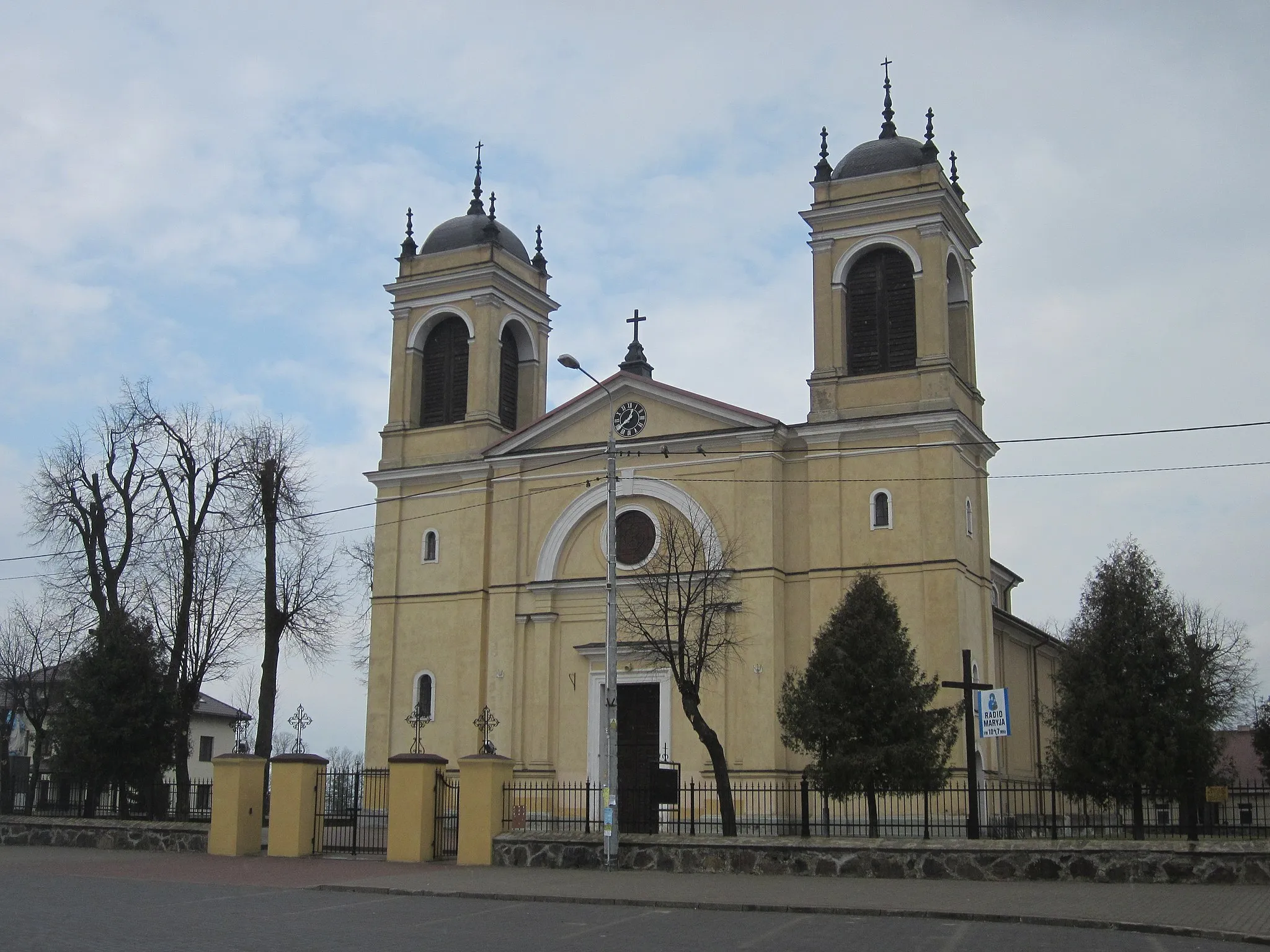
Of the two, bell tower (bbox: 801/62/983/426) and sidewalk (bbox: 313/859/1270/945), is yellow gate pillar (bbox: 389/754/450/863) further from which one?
bell tower (bbox: 801/62/983/426)

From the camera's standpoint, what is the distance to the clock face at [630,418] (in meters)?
35.8

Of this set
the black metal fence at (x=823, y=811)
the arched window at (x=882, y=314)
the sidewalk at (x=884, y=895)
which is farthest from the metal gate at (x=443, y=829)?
the arched window at (x=882, y=314)

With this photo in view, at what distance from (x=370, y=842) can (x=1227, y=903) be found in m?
18.3

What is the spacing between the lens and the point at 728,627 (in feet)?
107

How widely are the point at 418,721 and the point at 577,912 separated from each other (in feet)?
67.4

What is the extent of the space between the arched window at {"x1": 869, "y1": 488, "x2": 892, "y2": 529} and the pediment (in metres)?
3.01

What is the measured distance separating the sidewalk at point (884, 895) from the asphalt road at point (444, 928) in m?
0.35

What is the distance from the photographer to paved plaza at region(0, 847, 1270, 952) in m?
13.6

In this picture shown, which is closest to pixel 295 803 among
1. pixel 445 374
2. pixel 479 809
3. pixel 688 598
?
pixel 479 809

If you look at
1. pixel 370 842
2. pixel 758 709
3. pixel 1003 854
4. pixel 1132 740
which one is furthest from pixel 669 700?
pixel 1003 854

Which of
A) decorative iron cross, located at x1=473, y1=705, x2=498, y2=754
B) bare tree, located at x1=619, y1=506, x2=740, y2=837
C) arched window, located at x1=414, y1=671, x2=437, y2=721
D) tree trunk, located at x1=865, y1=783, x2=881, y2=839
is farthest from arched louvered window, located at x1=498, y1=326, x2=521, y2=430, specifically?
tree trunk, located at x1=865, y1=783, x2=881, y2=839

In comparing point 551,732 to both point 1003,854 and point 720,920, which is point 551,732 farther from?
point 720,920

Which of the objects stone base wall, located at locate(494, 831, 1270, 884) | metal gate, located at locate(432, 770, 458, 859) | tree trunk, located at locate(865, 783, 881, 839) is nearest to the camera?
stone base wall, located at locate(494, 831, 1270, 884)

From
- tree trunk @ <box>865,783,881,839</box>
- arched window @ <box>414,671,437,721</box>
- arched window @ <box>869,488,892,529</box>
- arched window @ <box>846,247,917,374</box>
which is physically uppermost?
arched window @ <box>846,247,917,374</box>
